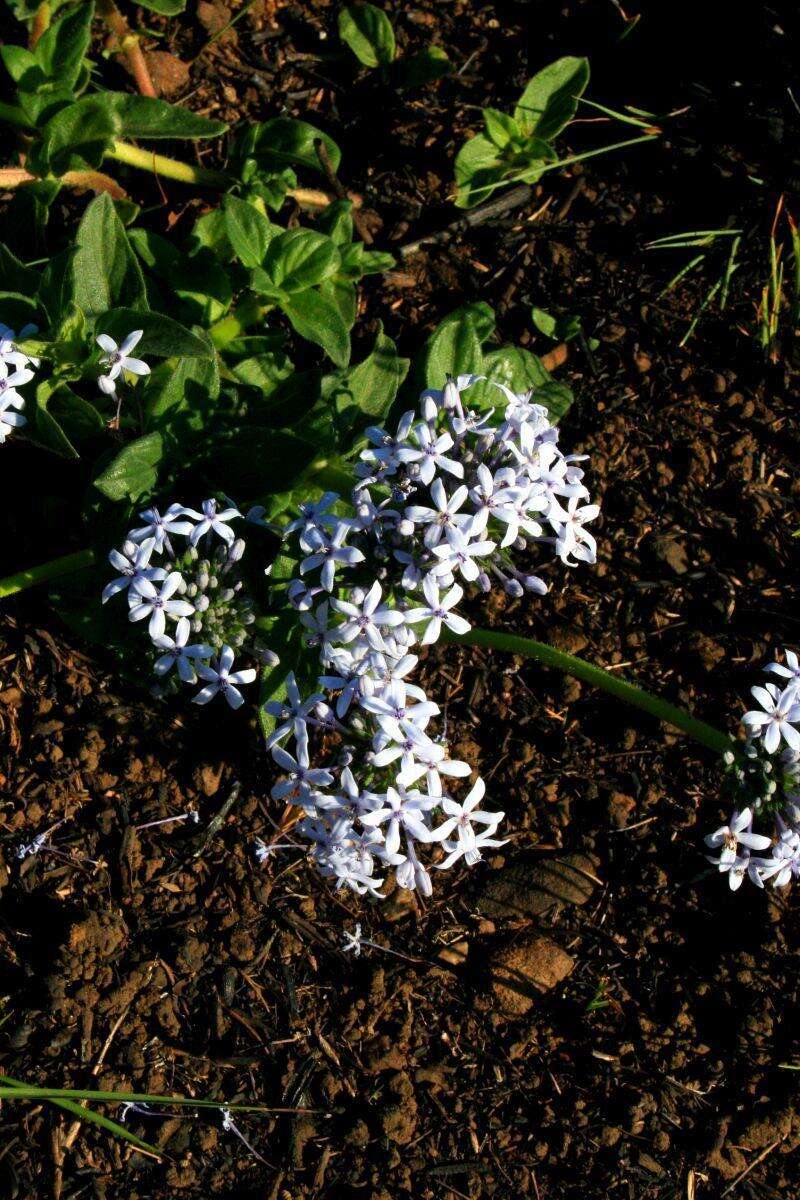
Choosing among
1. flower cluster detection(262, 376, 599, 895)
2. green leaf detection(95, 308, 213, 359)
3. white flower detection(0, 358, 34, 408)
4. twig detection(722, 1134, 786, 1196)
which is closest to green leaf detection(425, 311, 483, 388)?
flower cluster detection(262, 376, 599, 895)

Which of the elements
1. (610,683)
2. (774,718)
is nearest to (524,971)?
(610,683)

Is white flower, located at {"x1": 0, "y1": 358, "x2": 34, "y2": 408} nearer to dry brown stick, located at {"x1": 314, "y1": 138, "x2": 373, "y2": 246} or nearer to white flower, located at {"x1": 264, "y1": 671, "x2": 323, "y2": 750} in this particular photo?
white flower, located at {"x1": 264, "y1": 671, "x2": 323, "y2": 750}

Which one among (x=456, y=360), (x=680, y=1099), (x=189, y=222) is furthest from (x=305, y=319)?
(x=680, y=1099)

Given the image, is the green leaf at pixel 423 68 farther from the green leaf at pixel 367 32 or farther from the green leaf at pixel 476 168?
the green leaf at pixel 476 168

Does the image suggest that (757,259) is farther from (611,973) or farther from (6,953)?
(6,953)

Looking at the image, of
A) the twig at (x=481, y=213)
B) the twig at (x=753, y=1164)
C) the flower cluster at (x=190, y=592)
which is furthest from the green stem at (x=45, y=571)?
the twig at (x=753, y=1164)

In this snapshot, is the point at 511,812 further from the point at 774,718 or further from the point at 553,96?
the point at 553,96
